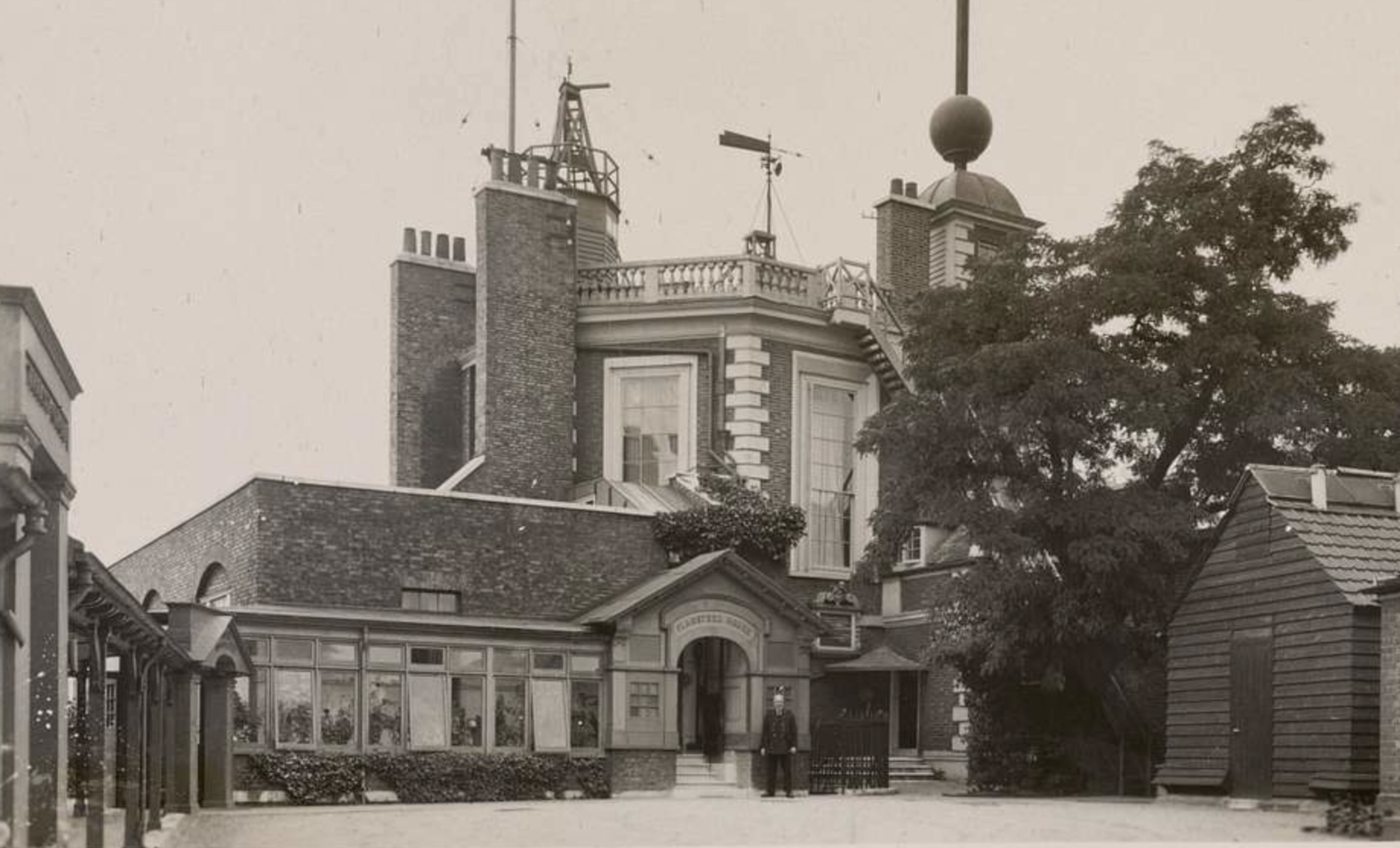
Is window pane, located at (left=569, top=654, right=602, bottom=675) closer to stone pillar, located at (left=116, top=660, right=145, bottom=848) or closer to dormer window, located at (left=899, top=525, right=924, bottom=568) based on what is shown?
dormer window, located at (left=899, top=525, right=924, bottom=568)

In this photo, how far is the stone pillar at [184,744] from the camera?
19234 millimetres

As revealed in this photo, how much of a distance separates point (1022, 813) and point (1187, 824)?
2.19 metres

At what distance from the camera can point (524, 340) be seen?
31.5 meters

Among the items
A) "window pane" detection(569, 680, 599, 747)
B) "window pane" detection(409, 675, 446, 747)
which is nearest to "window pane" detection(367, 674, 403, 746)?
"window pane" detection(409, 675, 446, 747)

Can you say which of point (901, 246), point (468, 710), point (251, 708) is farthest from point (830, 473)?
point (251, 708)

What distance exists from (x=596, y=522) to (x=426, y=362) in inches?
300

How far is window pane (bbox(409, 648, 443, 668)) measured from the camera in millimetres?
24750

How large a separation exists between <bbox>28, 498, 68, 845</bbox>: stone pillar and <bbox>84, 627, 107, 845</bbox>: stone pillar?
54.5 inches

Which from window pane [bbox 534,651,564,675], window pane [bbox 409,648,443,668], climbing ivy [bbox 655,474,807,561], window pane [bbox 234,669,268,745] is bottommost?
window pane [bbox 234,669,268,745]

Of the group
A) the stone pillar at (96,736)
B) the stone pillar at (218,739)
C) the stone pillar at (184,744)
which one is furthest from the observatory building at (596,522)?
the stone pillar at (96,736)

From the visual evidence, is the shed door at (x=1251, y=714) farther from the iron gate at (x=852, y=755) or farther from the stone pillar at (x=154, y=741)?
the stone pillar at (x=154, y=741)

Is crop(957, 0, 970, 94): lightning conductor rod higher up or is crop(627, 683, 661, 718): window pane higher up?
crop(957, 0, 970, 94): lightning conductor rod

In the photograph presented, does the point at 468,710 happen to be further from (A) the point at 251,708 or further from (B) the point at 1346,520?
(B) the point at 1346,520

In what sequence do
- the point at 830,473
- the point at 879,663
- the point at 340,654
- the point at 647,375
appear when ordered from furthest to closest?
1. the point at 830,473
2. the point at 647,375
3. the point at 879,663
4. the point at 340,654
